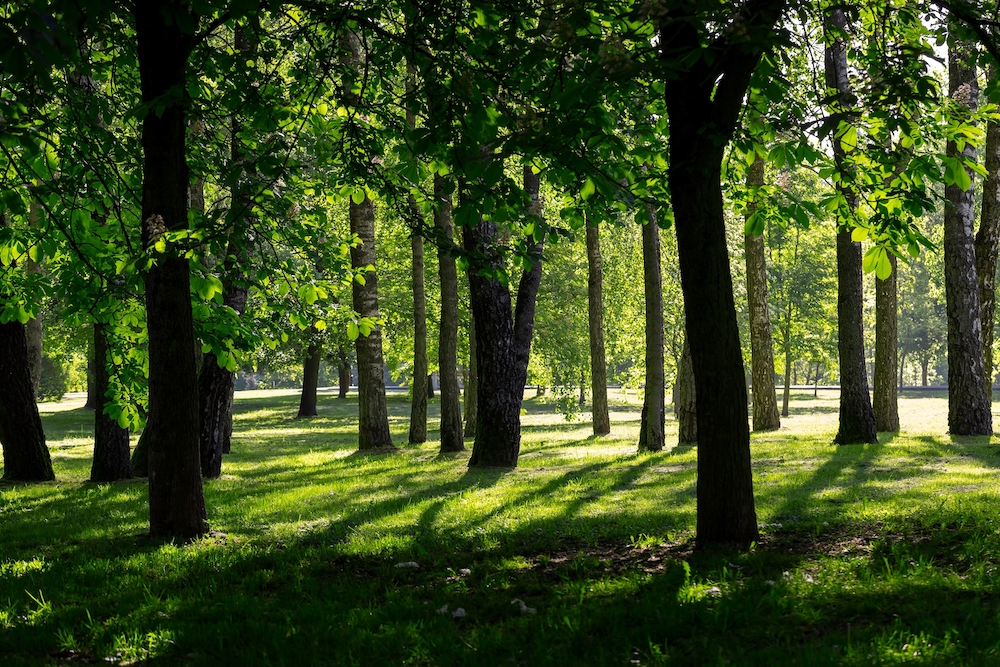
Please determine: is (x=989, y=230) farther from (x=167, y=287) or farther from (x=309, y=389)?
(x=309, y=389)

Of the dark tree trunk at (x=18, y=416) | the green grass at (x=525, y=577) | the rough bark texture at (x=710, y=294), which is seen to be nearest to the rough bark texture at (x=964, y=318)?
the green grass at (x=525, y=577)

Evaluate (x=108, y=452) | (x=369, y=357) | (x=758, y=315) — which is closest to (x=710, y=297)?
(x=108, y=452)

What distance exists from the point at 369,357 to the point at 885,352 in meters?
10.4

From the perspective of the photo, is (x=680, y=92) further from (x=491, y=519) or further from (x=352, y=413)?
(x=352, y=413)

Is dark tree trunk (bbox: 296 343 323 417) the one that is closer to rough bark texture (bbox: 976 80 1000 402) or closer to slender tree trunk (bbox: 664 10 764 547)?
rough bark texture (bbox: 976 80 1000 402)

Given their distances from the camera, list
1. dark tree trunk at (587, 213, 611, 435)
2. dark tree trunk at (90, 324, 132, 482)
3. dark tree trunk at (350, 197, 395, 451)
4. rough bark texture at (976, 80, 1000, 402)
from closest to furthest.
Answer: dark tree trunk at (90, 324, 132, 482) → rough bark texture at (976, 80, 1000, 402) → dark tree trunk at (350, 197, 395, 451) → dark tree trunk at (587, 213, 611, 435)

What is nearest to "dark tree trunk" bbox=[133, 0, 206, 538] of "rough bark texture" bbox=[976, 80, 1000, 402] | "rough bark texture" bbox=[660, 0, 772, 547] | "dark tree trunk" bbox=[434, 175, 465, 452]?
"rough bark texture" bbox=[660, 0, 772, 547]

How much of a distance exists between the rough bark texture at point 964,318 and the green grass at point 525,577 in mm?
4892

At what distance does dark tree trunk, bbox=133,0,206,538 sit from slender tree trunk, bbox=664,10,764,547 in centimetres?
416

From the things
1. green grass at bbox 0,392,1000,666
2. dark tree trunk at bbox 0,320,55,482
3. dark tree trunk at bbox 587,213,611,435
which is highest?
dark tree trunk at bbox 587,213,611,435

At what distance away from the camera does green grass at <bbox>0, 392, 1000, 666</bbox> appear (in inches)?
175

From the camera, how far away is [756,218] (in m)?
6.62

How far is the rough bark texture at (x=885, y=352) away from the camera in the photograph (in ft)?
52.9

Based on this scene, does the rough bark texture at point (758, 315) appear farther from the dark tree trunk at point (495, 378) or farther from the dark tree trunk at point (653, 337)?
the dark tree trunk at point (495, 378)
